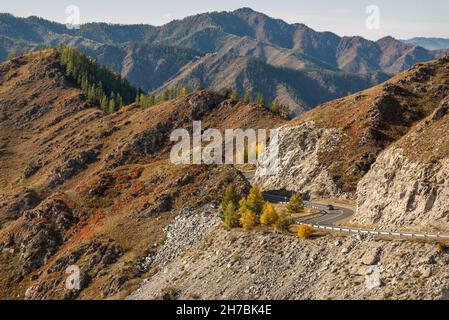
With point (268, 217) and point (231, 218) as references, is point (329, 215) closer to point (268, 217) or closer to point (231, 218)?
point (268, 217)

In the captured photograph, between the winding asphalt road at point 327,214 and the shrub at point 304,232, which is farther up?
the shrub at point 304,232

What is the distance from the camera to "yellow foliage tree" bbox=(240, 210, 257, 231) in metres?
76.0

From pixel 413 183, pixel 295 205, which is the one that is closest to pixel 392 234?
pixel 413 183

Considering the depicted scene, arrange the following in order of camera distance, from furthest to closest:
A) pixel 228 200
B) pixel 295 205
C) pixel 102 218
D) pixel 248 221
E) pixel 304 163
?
pixel 304 163
pixel 102 218
pixel 295 205
pixel 228 200
pixel 248 221

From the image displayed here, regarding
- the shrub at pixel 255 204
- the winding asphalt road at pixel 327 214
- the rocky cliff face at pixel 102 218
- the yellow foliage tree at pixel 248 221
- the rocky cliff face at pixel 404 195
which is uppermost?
the rocky cliff face at pixel 404 195

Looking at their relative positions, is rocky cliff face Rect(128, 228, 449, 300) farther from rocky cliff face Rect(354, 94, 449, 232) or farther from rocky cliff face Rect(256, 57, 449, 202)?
rocky cliff face Rect(256, 57, 449, 202)

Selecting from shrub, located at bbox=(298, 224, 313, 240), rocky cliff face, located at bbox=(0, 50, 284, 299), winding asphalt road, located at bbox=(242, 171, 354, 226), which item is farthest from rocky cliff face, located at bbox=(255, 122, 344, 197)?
shrub, located at bbox=(298, 224, 313, 240)

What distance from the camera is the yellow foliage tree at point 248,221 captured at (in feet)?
249

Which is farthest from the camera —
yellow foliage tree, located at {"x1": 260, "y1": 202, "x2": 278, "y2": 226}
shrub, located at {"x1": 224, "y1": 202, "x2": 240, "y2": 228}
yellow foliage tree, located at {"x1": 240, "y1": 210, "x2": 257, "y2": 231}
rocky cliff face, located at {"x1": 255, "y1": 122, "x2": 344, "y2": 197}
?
rocky cliff face, located at {"x1": 255, "y1": 122, "x2": 344, "y2": 197}

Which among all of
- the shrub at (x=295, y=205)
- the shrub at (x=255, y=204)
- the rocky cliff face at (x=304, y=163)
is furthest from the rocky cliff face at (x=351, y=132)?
the shrub at (x=255, y=204)

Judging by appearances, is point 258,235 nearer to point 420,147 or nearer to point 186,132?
point 420,147

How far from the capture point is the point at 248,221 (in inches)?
2997

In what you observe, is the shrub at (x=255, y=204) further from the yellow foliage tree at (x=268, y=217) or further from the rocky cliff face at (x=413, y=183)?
the rocky cliff face at (x=413, y=183)

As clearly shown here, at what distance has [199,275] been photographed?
7075 cm
